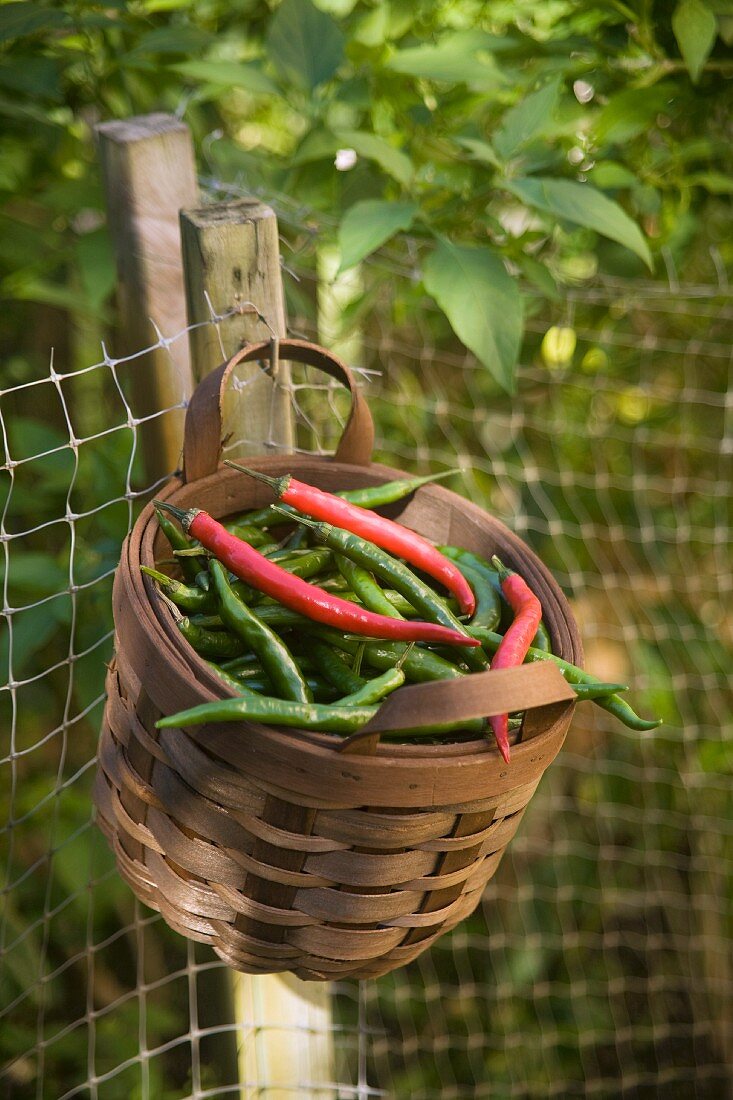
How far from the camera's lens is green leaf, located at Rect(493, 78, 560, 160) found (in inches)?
55.2

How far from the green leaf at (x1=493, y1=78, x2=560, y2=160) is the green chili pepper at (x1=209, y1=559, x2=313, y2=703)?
83cm

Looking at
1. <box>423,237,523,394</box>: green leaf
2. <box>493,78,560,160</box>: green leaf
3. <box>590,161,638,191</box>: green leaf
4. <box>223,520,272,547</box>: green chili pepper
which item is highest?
<box>493,78,560,160</box>: green leaf

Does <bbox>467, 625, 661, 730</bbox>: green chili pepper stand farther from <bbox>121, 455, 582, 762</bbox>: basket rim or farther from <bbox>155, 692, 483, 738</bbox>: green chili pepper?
<bbox>155, 692, 483, 738</bbox>: green chili pepper

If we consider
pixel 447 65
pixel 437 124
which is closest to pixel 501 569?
pixel 447 65

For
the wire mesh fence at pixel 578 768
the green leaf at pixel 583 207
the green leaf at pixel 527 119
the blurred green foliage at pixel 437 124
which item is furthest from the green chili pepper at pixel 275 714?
the wire mesh fence at pixel 578 768

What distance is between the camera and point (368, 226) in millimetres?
1294

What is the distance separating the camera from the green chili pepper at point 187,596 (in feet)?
3.28

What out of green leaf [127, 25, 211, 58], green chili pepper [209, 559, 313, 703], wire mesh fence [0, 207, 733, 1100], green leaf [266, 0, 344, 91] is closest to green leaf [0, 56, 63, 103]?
green leaf [127, 25, 211, 58]

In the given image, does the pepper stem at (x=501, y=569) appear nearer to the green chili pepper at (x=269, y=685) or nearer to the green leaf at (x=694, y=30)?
the green chili pepper at (x=269, y=685)

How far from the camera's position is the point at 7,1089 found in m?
1.90

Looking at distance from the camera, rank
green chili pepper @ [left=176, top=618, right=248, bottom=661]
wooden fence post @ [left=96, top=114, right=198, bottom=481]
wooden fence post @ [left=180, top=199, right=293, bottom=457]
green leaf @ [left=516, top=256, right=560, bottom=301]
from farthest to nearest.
Result: green leaf @ [left=516, top=256, right=560, bottom=301]
wooden fence post @ [left=96, top=114, right=198, bottom=481]
wooden fence post @ [left=180, top=199, right=293, bottom=457]
green chili pepper @ [left=176, top=618, right=248, bottom=661]

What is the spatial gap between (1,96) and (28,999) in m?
1.71

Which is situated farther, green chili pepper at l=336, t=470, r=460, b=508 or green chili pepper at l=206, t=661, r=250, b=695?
green chili pepper at l=336, t=470, r=460, b=508

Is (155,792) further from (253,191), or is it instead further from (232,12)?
(232,12)
